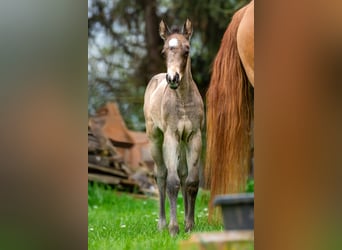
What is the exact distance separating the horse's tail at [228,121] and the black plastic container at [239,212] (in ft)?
0.61

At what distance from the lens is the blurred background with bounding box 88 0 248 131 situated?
3.93 metres

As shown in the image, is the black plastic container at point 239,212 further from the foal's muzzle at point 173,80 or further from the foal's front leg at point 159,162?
the foal's muzzle at point 173,80

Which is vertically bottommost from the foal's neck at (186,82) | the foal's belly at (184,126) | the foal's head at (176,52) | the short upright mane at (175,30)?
the foal's belly at (184,126)

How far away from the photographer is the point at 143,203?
14.8ft

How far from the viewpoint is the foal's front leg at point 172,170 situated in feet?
10.4

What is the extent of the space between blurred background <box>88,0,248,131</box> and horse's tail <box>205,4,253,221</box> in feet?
0.89

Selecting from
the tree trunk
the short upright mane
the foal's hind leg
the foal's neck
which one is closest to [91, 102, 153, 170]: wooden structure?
the tree trunk

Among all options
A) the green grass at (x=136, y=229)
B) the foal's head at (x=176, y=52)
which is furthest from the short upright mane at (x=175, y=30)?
the green grass at (x=136, y=229)

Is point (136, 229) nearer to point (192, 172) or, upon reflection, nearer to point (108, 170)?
point (192, 172)

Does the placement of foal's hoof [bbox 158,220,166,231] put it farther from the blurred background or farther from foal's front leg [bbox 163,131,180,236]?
the blurred background
